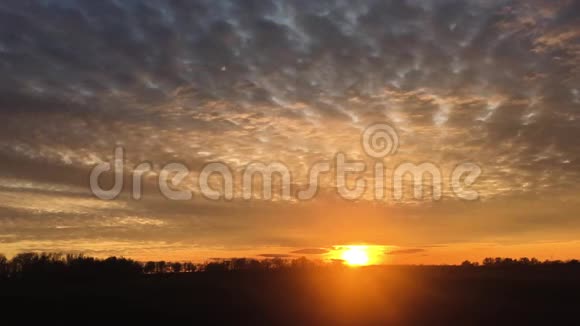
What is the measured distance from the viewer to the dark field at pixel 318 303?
49.8 metres

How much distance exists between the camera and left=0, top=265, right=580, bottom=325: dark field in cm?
4975

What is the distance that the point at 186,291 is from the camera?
73.0 m

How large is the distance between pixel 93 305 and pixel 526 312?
45283 millimetres

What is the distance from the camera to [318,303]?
201ft

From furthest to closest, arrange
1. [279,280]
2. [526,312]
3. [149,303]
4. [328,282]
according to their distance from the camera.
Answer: [279,280], [328,282], [149,303], [526,312]

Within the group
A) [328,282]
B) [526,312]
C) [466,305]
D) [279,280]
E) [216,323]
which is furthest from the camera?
[279,280]

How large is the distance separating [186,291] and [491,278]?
169 ft

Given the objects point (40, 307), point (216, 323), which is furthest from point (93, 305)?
point (216, 323)

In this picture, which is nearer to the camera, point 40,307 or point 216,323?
point 216,323

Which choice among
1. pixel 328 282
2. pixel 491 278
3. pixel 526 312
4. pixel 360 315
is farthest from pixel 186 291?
pixel 491 278

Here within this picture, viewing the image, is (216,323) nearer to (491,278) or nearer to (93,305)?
(93,305)

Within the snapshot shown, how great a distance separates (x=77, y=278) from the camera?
398ft

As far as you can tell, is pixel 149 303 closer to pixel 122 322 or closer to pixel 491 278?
pixel 122 322

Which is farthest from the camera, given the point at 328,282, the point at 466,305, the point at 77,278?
the point at 77,278
